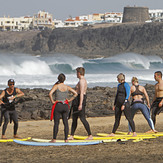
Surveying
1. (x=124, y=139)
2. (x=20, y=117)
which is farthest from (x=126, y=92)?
(x=20, y=117)

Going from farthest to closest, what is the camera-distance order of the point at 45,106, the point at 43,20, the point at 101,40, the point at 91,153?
the point at 43,20
the point at 101,40
the point at 45,106
the point at 91,153

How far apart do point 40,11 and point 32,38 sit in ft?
88.2

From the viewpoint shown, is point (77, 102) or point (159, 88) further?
point (159, 88)

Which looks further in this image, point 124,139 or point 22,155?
point 124,139

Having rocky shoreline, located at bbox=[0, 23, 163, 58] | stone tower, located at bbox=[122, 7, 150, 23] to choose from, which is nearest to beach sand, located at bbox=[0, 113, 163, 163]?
rocky shoreline, located at bbox=[0, 23, 163, 58]

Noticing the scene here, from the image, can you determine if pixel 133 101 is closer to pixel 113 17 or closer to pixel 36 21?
pixel 113 17

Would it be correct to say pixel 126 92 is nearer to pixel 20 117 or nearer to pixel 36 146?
pixel 36 146

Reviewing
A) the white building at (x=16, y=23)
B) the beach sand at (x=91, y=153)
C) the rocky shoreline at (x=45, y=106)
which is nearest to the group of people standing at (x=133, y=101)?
the beach sand at (x=91, y=153)

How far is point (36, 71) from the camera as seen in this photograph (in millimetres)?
41250

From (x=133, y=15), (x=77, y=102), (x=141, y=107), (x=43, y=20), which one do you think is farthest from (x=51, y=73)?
(x=43, y=20)

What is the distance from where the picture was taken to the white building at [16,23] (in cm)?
16150

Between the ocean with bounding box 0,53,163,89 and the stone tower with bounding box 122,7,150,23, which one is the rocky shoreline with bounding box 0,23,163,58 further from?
the ocean with bounding box 0,53,163,89

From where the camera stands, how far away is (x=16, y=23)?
536 feet

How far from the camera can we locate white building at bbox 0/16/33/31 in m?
162
